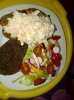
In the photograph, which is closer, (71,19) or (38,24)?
(38,24)

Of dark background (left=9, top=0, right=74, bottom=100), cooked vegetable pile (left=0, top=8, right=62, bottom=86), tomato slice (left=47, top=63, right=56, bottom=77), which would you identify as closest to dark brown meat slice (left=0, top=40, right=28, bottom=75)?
cooked vegetable pile (left=0, top=8, right=62, bottom=86)

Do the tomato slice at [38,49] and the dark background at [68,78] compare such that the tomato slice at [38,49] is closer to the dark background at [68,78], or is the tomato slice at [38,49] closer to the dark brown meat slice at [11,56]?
the dark brown meat slice at [11,56]

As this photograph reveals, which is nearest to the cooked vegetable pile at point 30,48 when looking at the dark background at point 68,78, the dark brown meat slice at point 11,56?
the dark brown meat slice at point 11,56

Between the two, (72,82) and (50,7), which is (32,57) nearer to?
(50,7)

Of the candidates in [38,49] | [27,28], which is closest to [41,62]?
[38,49]

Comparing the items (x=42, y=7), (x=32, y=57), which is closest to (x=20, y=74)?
(x=32, y=57)
